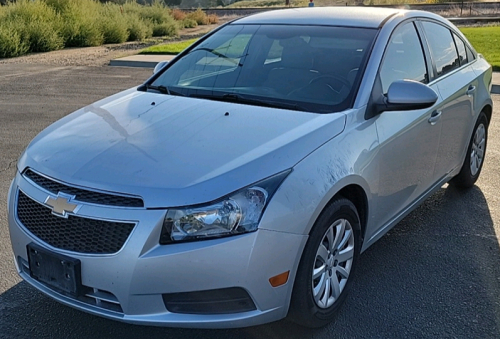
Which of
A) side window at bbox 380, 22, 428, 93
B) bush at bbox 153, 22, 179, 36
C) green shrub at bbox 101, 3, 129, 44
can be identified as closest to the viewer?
side window at bbox 380, 22, 428, 93

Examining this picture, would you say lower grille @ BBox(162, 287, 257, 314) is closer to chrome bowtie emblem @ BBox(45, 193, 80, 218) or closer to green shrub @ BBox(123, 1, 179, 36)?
chrome bowtie emblem @ BBox(45, 193, 80, 218)

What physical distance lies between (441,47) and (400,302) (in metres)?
2.25

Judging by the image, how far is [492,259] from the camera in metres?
3.96

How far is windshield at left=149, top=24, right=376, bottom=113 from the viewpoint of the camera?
3576mm

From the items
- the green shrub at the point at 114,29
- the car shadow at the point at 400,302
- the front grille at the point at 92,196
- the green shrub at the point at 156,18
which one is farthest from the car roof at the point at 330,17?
the green shrub at the point at 156,18

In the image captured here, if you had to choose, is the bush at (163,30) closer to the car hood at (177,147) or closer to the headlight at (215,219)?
the car hood at (177,147)

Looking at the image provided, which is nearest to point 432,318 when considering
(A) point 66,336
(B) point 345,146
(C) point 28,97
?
(B) point 345,146

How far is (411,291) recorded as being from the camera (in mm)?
3549

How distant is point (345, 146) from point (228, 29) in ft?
6.27

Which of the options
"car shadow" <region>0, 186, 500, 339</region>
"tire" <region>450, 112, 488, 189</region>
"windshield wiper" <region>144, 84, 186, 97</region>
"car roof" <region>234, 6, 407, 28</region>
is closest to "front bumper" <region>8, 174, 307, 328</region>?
"car shadow" <region>0, 186, 500, 339</region>

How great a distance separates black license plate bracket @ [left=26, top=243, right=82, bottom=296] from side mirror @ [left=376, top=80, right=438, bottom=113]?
203cm

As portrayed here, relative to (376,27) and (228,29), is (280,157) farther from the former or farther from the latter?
(228,29)

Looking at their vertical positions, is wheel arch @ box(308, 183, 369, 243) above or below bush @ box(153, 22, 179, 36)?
above

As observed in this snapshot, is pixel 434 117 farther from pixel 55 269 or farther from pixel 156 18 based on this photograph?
pixel 156 18
